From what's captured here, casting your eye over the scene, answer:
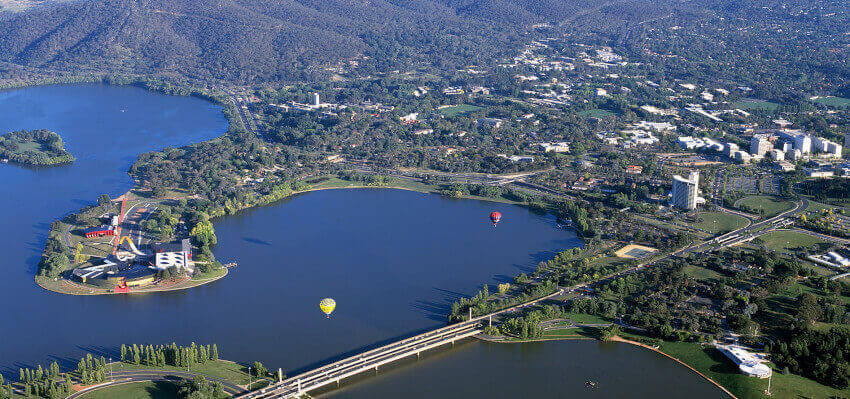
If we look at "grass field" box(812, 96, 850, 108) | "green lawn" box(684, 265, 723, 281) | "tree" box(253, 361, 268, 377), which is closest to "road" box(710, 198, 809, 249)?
"green lawn" box(684, 265, 723, 281)

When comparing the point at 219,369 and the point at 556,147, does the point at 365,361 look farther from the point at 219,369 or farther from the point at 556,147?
the point at 556,147

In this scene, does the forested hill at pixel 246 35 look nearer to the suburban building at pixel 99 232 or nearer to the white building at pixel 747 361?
the suburban building at pixel 99 232

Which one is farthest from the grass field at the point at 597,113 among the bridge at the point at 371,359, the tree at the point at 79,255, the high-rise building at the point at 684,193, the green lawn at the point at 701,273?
the tree at the point at 79,255

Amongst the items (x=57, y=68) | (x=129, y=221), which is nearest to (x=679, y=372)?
(x=129, y=221)

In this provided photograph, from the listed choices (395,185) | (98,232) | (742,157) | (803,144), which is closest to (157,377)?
(98,232)

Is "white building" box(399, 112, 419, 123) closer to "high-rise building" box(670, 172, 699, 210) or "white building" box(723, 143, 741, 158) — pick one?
"white building" box(723, 143, 741, 158)

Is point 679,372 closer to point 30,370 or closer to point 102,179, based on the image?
point 30,370
